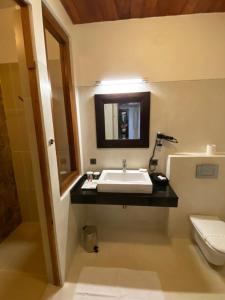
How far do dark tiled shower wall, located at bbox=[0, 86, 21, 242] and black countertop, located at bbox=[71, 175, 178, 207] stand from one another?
1.01 meters

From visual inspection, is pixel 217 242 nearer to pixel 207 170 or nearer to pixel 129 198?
pixel 207 170

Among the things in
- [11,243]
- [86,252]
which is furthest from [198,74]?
[11,243]

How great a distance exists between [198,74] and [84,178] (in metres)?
1.77

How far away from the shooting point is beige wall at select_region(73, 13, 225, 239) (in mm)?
1777

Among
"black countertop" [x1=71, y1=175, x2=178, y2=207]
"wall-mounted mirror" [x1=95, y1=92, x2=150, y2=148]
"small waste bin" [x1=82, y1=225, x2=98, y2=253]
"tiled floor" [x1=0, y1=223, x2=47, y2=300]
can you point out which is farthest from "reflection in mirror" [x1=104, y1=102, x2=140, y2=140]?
"tiled floor" [x1=0, y1=223, x2=47, y2=300]

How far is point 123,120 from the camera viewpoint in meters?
2.00

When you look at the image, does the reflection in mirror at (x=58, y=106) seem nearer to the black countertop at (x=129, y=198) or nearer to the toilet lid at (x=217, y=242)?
the black countertop at (x=129, y=198)

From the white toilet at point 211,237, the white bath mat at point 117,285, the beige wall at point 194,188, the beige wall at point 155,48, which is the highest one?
the beige wall at point 155,48

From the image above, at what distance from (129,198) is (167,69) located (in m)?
1.47

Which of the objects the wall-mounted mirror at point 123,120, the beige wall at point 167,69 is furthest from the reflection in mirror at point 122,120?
the beige wall at point 167,69

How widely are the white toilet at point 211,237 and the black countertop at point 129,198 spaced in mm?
447

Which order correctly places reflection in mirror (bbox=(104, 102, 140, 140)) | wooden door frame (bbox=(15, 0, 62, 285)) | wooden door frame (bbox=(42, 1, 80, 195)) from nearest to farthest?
wooden door frame (bbox=(15, 0, 62, 285)) → wooden door frame (bbox=(42, 1, 80, 195)) → reflection in mirror (bbox=(104, 102, 140, 140))

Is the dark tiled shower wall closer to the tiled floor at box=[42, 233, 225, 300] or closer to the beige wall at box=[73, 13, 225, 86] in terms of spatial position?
the tiled floor at box=[42, 233, 225, 300]

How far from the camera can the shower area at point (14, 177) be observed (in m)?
1.78
